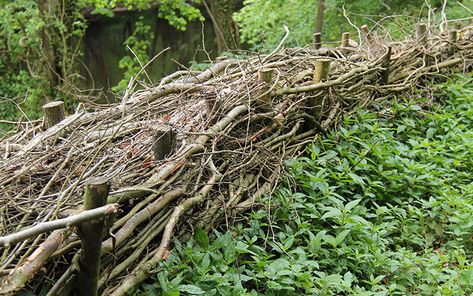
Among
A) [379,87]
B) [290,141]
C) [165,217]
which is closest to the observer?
[165,217]

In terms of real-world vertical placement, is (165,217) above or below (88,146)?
below

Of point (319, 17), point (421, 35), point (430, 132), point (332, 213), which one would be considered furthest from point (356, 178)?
point (319, 17)

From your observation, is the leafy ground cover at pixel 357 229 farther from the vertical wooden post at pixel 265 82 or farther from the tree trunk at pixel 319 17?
the tree trunk at pixel 319 17

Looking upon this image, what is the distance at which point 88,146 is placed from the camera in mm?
3775

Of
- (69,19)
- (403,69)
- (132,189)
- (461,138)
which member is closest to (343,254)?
(132,189)

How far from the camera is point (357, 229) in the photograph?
398 centimetres

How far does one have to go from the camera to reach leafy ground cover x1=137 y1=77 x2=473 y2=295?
11.1ft

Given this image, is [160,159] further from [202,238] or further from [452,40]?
[452,40]

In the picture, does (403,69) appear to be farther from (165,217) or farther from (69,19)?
(69,19)

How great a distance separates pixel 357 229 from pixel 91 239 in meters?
2.00

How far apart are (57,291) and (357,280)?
71.0 inches

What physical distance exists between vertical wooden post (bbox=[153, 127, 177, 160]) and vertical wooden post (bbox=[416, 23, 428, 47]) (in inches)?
167

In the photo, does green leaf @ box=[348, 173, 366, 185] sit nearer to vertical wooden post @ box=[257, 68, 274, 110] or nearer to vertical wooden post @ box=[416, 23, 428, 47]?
vertical wooden post @ box=[257, 68, 274, 110]

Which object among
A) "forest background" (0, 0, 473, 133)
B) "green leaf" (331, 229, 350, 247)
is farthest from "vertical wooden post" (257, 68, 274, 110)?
"forest background" (0, 0, 473, 133)
